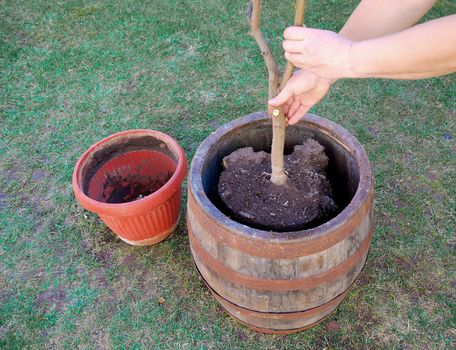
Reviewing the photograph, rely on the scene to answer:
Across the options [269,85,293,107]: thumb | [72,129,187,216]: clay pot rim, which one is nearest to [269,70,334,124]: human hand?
[269,85,293,107]: thumb

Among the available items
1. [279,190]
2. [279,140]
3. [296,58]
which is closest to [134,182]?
[279,190]

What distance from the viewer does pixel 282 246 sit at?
5.55 ft

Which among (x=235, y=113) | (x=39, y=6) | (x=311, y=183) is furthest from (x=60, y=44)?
(x=311, y=183)

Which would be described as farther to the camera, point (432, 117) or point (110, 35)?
point (110, 35)

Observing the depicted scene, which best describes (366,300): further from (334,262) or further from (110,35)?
(110,35)

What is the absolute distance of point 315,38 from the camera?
1530 millimetres

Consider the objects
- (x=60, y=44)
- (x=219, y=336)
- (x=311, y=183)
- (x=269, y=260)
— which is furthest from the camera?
(x=60, y=44)

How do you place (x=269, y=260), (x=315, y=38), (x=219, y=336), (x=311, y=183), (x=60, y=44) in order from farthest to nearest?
(x=60, y=44) → (x=219, y=336) → (x=311, y=183) → (x=269, y=260) → (x=315, y=38)

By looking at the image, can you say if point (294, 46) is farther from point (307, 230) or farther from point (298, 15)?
point (307, 230)

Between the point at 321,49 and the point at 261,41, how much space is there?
10.7 inches

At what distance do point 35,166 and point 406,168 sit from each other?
8.43 ft

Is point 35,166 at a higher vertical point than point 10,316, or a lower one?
higher

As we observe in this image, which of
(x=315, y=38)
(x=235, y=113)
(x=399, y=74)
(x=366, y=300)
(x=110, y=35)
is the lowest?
(x=366, y=300)

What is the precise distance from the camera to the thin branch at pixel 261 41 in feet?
5.28
